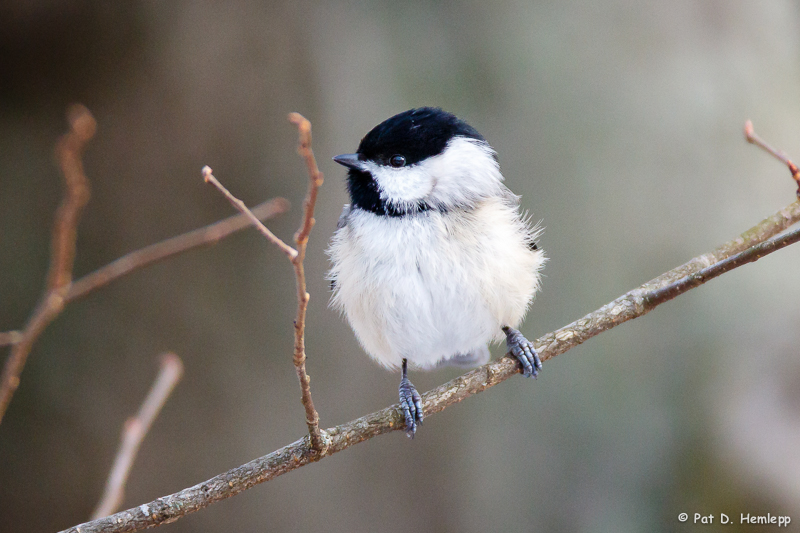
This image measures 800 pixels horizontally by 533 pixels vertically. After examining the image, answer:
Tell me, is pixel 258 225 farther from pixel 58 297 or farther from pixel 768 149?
pixel 768 149

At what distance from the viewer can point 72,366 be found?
2.45 metres

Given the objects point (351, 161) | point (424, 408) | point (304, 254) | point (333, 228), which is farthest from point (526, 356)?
point (333, 228)

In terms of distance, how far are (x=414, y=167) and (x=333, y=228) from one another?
2.71 ft

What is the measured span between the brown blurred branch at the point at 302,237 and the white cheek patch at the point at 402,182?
76 cm

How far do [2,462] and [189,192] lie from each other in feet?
4.36

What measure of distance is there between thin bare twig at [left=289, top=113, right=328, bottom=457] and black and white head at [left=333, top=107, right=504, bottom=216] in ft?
2.39

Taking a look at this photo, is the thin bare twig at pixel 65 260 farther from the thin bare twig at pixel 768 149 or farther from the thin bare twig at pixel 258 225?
the thin bare twig at pixel 768 149

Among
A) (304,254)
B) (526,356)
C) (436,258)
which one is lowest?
(304,254)

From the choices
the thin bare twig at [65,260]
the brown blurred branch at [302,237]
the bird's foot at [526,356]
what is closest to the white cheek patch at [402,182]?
the bird's foot at [526,356]

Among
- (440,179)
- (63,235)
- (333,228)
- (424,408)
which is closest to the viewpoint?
(63,235)

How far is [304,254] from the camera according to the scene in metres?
1.14

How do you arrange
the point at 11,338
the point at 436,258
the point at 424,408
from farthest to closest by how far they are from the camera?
Result: the point at 436,258, the point at 424,408, the point at 11,338

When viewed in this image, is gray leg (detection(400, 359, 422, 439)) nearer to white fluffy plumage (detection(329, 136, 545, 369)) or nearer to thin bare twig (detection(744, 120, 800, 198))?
white fluffy plumage (detection(329, 136, 545, 369))

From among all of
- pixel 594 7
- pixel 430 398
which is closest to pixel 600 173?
pixel 594 7
